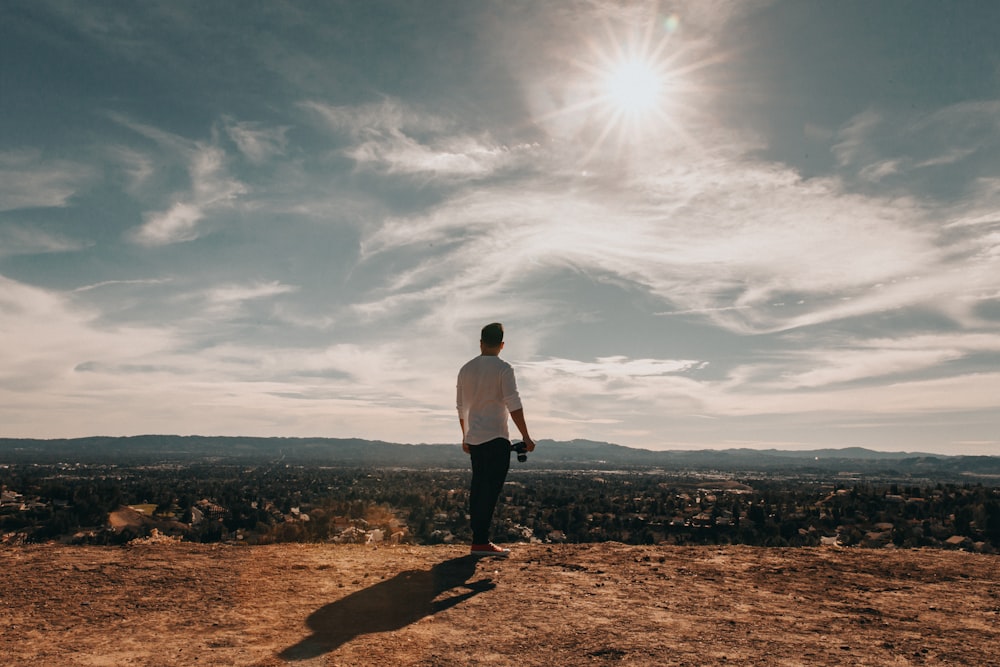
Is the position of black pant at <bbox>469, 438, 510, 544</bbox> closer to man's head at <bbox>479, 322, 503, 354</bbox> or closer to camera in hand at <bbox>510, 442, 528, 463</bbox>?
camera in hand at <bbox>510, 442, 528, 463</bbox>

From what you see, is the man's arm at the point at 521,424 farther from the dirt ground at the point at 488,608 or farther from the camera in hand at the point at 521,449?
the dirt ground at the point at 488,608

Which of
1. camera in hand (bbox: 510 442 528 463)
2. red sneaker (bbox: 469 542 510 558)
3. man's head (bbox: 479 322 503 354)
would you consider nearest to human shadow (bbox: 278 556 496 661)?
red sneaker (bbox: 469 542 510 558)

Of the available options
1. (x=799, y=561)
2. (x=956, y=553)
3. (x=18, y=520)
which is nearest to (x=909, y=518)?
(x=956, y=553)

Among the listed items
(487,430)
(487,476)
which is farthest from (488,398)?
(487,476)

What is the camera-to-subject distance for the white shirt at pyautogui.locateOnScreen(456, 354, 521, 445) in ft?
24.0

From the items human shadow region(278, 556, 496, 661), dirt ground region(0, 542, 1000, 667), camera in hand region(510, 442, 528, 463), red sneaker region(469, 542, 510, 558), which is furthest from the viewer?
red sneaker region(469, 542, 510, 558)

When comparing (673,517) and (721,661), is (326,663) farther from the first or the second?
(673,517)

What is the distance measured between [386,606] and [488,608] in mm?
930

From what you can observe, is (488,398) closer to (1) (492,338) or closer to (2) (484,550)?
(1) (492,338)

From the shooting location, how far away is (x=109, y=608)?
5180 millimetres

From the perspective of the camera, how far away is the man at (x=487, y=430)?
725cm

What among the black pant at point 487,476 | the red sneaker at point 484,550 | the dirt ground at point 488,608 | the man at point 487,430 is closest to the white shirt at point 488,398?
the man at point 487,430

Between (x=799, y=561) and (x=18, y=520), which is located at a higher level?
(x=799, y=561)

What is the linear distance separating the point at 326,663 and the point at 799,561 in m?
6.04
